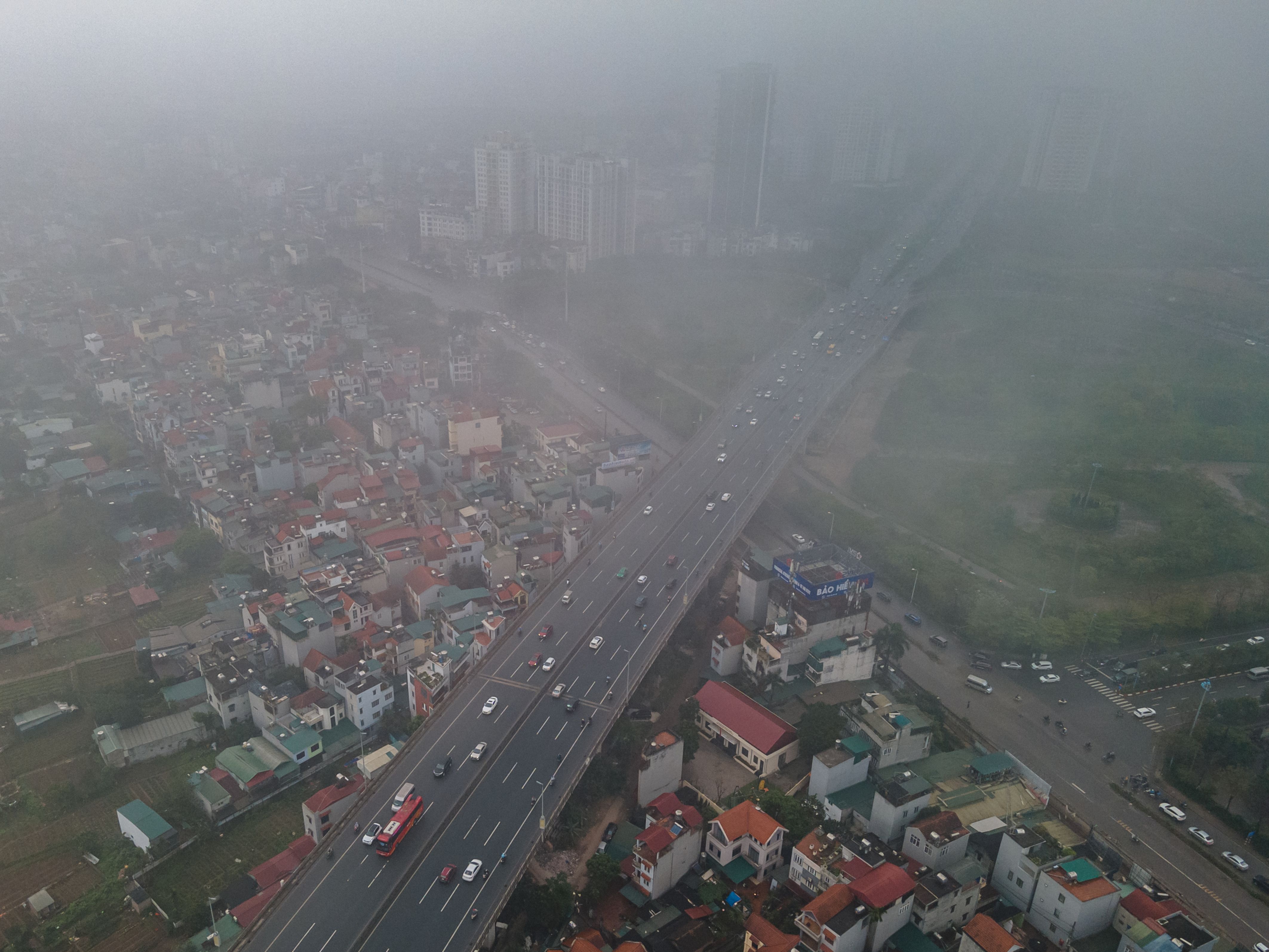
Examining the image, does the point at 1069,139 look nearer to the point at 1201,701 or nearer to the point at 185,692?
the point at 1201,701

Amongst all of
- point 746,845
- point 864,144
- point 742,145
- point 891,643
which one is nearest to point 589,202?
point 742,145

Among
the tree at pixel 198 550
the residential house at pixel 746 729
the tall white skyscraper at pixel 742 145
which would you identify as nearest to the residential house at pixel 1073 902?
the residential house at pixel 746 729

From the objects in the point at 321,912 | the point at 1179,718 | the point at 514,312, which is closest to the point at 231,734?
the point at 321,912

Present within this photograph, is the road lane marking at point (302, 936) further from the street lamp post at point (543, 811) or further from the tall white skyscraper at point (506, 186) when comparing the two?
the tall white skyscraper at point (506, 186)

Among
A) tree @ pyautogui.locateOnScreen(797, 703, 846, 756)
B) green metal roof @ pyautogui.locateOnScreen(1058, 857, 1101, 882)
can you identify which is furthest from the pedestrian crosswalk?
tree @ pyautogui.locateOnScreen(797, 703, 846, 756)

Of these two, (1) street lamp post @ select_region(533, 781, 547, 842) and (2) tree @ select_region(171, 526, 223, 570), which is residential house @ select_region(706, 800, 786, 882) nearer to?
(1) street lamp post @ select_region(533, 781, 547, 842)

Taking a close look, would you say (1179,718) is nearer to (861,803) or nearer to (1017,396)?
(861,803)

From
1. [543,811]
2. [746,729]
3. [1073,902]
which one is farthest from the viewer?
[746,729]
